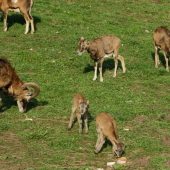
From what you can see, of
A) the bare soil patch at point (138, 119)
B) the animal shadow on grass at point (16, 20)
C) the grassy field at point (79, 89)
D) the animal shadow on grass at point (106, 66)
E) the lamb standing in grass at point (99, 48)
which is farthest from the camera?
the animal shadow on grass at point (16, 20)

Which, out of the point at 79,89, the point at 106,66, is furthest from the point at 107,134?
the point at 106,66

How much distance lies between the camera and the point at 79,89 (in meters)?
13.1

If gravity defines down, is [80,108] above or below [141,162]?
above

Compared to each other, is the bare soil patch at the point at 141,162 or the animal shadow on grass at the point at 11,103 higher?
the bare soil patch at the point at 141,162

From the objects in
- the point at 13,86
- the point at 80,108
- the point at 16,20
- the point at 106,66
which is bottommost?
the point at 106,66

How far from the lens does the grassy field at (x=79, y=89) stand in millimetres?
8914

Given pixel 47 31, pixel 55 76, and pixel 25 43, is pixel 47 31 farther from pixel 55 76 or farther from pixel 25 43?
pixel 55 76

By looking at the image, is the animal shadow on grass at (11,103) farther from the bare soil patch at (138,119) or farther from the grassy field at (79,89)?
the bare soil patch at (138,119)

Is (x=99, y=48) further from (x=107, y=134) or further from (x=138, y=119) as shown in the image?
(x=107, y=134)

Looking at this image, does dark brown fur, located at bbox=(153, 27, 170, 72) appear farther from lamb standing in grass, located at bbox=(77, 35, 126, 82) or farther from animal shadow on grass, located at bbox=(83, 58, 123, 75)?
lamb standing in grass, located at bbox=(77, 35, 126, 82)

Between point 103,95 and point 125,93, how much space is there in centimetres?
94

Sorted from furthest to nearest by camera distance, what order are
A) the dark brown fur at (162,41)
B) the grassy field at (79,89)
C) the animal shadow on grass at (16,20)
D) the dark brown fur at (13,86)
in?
the animal shadow on grass at (16,20), the dark brown fur at (162,41), the dark brown fur at (13,86), the grassy field at (79,89)

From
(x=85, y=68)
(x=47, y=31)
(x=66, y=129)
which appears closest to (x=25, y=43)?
(x=47, y=31)

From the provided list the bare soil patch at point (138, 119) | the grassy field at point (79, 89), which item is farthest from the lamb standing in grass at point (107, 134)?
the bare soil patch at point (138, 119)
